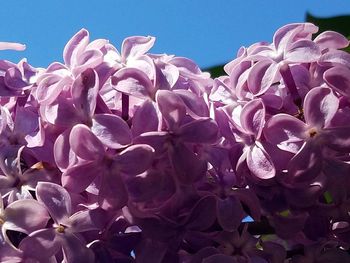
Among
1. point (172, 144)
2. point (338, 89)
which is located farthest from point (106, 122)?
point (338, 89)

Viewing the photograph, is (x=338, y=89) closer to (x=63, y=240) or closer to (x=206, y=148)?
(x=206, y=148)

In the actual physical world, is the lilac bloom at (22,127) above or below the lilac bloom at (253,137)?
above

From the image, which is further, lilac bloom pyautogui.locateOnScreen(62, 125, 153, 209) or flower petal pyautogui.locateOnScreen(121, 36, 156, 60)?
flower petal pyautogui.locateOnScreen(121, 36, 156, 60)

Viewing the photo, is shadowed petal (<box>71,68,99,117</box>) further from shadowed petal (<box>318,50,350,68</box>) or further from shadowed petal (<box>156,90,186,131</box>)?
shadowed petal (<box>318,50,350,68</box>)

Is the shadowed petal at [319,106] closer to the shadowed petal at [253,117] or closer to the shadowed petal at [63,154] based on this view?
the shadowed petal at [253,117]

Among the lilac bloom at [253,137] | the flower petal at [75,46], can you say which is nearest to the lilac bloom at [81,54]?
the flower petal at [75,46]

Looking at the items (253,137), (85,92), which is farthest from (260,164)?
(85,92)

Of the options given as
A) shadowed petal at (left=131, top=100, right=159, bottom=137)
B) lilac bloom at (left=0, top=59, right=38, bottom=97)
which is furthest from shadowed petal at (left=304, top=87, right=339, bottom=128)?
lilac bloom at (left=0, top=59, right=38, bottom=97)

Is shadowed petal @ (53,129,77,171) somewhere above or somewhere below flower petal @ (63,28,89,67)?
below

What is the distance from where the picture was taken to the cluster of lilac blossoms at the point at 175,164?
1.74 ft

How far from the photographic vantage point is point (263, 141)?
556 millimetres

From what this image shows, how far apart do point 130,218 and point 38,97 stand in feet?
0.35

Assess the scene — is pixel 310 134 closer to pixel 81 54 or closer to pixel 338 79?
pixel 338 79

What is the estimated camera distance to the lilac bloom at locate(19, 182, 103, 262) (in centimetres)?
53
